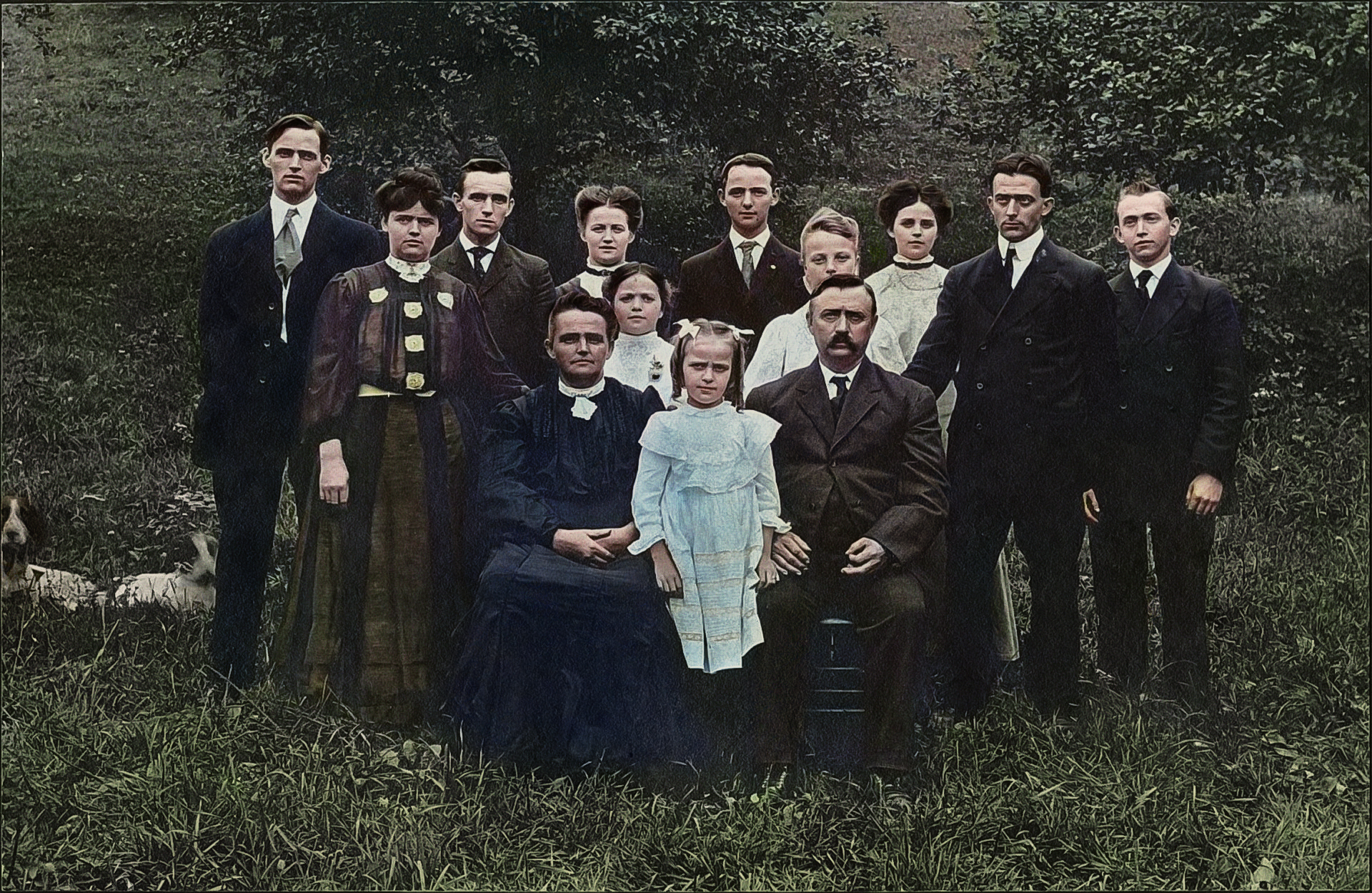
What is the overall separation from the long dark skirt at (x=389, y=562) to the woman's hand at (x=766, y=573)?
998 mm

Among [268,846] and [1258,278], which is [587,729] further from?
[1258,278]

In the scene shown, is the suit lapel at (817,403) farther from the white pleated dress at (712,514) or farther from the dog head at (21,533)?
the dog head at (21,533)

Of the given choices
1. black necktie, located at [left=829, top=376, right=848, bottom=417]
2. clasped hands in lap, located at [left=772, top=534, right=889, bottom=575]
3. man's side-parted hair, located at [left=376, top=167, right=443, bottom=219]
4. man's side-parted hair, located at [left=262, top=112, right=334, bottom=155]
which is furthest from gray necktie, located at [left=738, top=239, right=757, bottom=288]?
man's side-parted hair, located at [left=262, top=112, right=334, bottom=155]

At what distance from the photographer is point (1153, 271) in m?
4.42

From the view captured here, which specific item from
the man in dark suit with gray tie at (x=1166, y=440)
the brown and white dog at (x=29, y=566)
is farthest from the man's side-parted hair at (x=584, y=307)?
the brown and white dog at (x=29, y=566)

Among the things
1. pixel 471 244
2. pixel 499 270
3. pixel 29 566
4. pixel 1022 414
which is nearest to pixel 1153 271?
pixel 1022 414

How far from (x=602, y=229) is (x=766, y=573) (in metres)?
1.30

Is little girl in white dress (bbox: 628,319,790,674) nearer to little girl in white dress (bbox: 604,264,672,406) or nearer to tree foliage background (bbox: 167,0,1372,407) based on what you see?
little girl in white dress (bbox: 604,264,672,406)

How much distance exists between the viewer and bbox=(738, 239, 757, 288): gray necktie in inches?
181

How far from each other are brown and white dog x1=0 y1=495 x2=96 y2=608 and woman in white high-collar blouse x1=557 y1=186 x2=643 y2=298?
1986mm

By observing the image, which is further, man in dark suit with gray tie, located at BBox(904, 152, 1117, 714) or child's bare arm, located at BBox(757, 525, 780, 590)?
man in dark suit with gray tie, located at BBox(904, 152, 1117, 714)

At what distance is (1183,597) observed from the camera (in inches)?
177

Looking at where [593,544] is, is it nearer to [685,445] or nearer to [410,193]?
[685,445]

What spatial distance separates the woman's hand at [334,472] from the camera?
4.37 m
